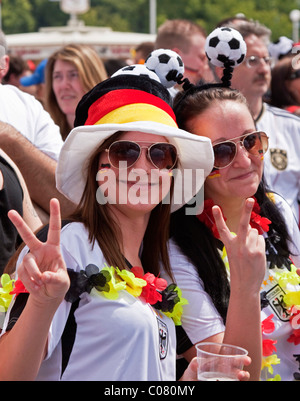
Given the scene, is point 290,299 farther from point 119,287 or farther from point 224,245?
point 119,287

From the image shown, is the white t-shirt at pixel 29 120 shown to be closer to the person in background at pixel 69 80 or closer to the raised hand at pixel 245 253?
the person in background at pixel 69 80

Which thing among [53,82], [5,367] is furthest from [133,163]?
[53,82]

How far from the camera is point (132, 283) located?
2.27m

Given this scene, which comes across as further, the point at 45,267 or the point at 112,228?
the point at 112,228

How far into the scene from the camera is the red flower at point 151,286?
91.0 inches

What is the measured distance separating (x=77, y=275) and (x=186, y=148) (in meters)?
0.67

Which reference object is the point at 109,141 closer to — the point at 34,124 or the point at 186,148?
the point at 186,148

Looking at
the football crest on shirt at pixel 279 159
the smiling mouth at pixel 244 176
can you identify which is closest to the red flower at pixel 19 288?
the smiling mouth at pixel 244 176

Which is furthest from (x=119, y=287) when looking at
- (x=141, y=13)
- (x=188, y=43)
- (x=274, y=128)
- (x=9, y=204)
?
(x=141, y=13)

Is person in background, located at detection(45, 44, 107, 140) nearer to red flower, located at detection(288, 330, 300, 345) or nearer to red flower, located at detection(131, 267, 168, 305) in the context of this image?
red flower, located at detection(288, 330, 300, 345)

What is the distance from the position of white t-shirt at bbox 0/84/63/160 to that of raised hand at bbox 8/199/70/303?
183 centimetres

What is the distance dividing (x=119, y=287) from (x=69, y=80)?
12.0 feet

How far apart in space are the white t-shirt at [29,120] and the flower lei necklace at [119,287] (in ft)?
5.00

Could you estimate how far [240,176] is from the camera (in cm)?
279
